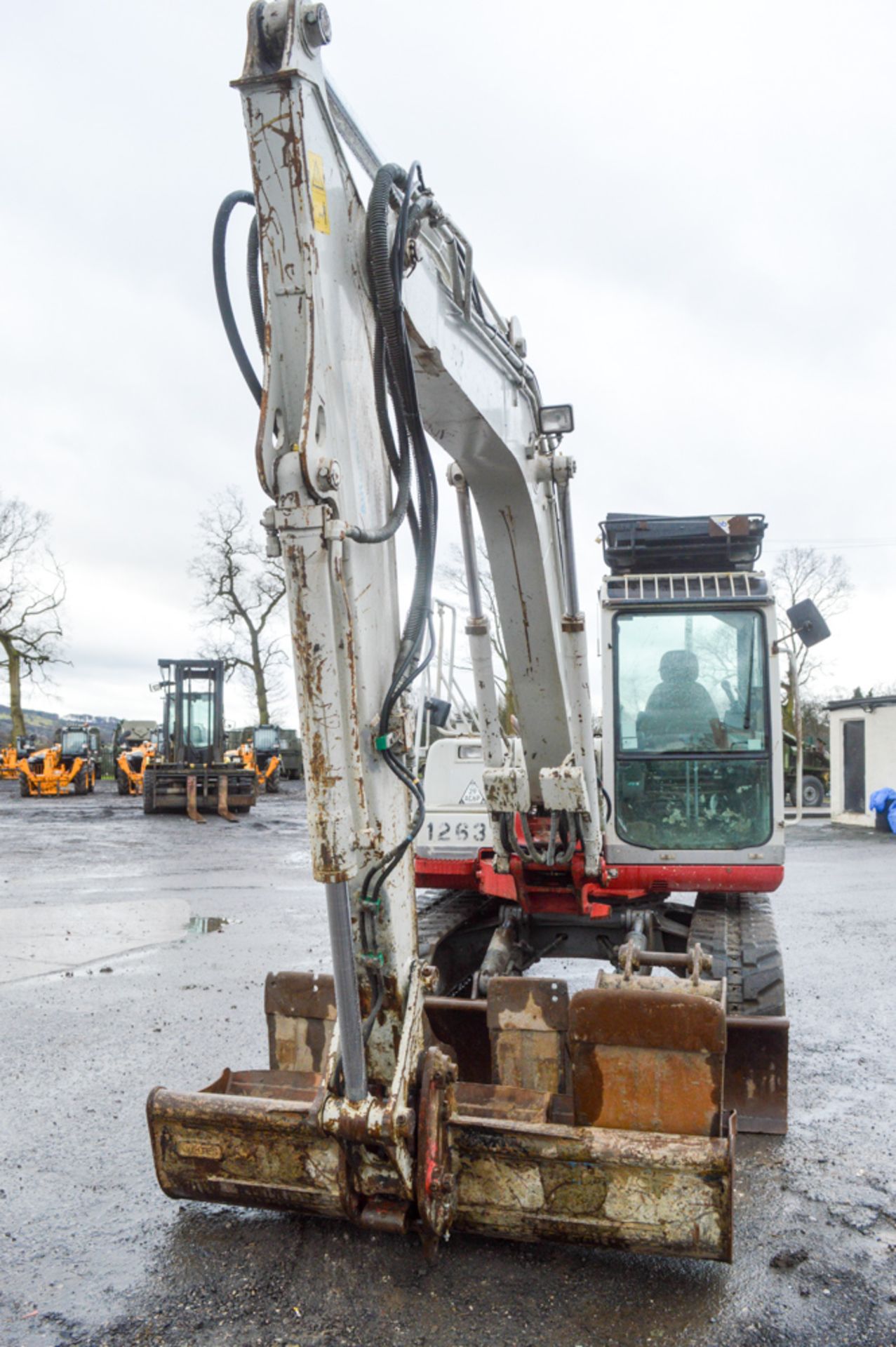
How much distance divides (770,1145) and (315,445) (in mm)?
3570

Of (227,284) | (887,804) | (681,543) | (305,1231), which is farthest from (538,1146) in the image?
(887,804)

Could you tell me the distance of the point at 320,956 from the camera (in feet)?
27.7

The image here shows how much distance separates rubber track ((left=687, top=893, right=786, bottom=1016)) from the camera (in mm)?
5008

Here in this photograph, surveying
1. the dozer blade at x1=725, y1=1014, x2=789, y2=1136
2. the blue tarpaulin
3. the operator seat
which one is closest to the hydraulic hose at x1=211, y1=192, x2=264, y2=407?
the dozer blade at x1=725, y1=1014, x2=789, y2=1136

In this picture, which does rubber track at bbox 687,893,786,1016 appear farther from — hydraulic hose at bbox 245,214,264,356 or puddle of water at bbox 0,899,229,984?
puddle of water at bbox 0,899,229,984

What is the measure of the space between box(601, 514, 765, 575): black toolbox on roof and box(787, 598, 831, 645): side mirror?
0.85 metres

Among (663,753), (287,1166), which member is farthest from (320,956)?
(287,1166)

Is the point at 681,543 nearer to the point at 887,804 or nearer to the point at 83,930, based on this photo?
the point at 83,930

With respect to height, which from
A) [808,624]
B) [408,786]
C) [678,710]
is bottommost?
[408,786]

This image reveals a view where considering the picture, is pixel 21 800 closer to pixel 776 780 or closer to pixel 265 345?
pixel 776 780

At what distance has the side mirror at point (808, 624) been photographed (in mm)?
5410

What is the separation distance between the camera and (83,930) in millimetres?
9609

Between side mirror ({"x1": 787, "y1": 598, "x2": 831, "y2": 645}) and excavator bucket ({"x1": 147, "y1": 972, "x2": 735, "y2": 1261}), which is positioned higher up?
side mirror ({"x1": 787, "y1": 598, "x2": 831, "y2": 645})

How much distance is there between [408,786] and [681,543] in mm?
3760
